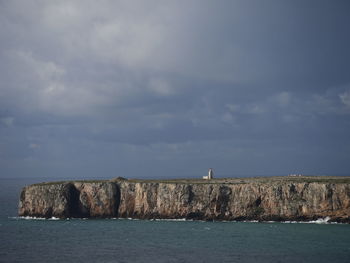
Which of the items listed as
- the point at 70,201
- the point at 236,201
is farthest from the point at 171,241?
the point at 70,201

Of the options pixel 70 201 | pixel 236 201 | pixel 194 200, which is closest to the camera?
pixel 236 201

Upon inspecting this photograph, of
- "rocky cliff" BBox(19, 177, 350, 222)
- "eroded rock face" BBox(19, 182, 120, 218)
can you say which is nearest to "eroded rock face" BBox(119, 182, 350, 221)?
"rocky cliff" BBox(19, 177, 350, 222)

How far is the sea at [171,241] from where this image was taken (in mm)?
54844

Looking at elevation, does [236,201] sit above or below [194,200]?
below

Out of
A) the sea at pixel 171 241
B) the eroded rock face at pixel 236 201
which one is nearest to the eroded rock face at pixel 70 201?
the eroded rock face at pixel 236 201

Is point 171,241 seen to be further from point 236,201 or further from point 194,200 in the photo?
point 236,201

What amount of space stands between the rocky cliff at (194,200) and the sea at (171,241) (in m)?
4.17

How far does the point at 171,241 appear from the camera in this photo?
65688mm

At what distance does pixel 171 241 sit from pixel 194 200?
1117 inches

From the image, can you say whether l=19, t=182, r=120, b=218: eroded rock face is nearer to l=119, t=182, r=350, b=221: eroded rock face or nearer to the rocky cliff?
Result: the rocky cliff

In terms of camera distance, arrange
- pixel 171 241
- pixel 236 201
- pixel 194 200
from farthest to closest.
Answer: pixel 194 200 → pixel 236 201 → pixel 171 241

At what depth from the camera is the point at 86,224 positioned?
281 feet

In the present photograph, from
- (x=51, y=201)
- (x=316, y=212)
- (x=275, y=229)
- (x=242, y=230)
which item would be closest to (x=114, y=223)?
(x=51, y=201)

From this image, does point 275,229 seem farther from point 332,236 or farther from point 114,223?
point 114,223
